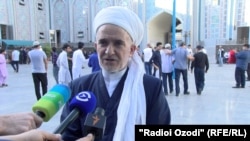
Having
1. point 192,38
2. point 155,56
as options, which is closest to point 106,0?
point 192,38

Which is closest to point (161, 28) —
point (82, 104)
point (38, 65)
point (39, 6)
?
point (39, 6)

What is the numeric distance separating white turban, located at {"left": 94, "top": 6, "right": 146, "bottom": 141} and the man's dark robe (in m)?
0.04

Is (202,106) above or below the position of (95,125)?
below

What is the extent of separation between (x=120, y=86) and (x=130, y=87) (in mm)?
64

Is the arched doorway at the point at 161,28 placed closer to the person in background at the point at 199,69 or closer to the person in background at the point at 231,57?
the person in background at the point at 231,57

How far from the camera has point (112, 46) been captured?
134cm

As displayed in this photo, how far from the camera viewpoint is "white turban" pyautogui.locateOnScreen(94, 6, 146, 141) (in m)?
1.22

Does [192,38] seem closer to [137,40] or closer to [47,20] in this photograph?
[47,20]

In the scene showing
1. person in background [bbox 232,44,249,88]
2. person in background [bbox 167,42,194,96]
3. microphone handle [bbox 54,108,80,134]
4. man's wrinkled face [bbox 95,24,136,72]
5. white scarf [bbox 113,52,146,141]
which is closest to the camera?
microphone handle [bbox 54,108,80,134]

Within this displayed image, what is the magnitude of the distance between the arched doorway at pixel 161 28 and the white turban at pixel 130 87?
82.2ft

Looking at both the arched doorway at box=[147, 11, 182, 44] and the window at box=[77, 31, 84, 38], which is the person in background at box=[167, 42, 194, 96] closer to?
the arched doorway at box=[147, 11, 182, 44]

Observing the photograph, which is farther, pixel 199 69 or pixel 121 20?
pixel 199 69
